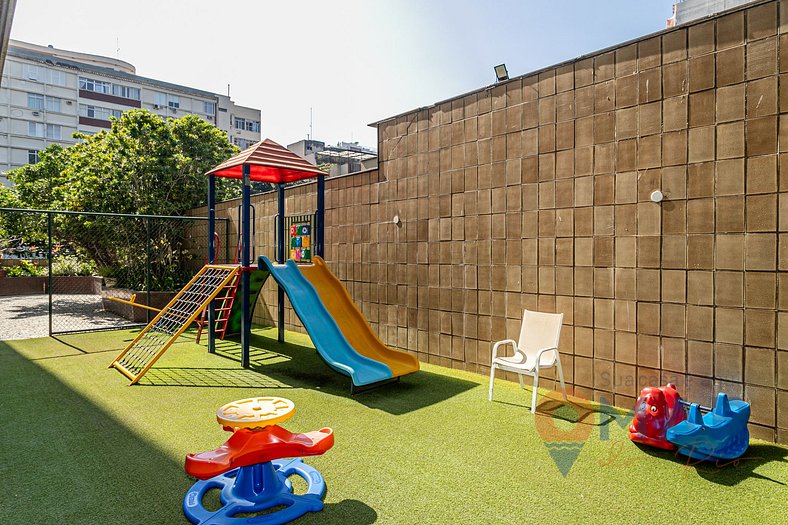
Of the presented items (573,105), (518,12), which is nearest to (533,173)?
(573,105)

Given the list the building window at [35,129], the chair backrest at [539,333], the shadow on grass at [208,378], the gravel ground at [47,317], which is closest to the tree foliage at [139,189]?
the gravel ground at [47,317]

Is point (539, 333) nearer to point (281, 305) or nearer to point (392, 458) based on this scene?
point (392, 458)

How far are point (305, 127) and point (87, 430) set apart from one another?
1514 inches

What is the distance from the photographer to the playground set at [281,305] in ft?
15.8

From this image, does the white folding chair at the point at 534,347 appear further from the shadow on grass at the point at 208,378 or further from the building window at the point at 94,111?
the building window at the point at 94,111

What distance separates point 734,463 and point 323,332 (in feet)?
11.9

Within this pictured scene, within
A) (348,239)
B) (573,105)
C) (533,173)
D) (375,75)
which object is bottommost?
(348,239)

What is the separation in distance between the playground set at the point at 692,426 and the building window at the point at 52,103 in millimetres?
42972

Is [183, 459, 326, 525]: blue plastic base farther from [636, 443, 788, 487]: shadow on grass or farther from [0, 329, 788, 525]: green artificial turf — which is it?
[636, 443, 788, 487]: shadow on grass

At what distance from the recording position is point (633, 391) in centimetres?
388

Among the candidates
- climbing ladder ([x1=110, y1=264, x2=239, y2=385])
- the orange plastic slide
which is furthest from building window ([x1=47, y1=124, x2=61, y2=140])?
the orange plastic slide

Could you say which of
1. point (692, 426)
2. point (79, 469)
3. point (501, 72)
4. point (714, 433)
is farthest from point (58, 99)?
point (714, 433)

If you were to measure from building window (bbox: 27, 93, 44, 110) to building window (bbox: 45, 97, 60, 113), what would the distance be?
37cm

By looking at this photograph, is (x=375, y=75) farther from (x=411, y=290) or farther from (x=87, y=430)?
(x=87, y=430)
